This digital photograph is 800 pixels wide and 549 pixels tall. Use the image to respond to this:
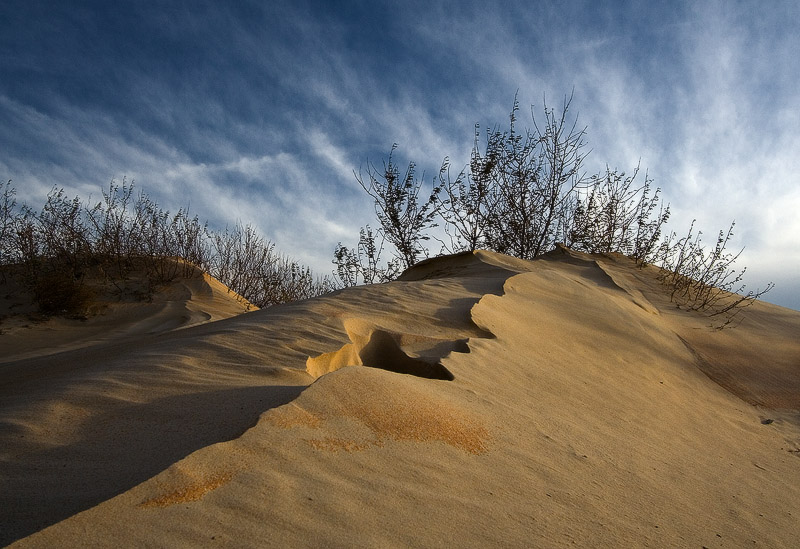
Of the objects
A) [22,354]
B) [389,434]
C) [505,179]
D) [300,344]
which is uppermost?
[505,179]

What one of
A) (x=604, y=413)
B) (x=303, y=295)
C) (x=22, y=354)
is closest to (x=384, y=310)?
(x=604, y=413)

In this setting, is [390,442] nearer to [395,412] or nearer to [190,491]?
[395,412]

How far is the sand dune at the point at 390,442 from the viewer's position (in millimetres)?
1286

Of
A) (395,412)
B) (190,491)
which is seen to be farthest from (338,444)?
(190,491)

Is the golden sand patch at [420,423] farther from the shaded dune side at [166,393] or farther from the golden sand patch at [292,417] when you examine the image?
the shaded dune side at [166,393]

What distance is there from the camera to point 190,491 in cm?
127

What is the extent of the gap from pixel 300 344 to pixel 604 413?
1.75 m

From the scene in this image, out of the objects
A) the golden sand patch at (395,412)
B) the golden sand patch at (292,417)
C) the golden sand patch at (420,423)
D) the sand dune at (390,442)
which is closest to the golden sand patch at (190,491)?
the sand dune at (390,442)

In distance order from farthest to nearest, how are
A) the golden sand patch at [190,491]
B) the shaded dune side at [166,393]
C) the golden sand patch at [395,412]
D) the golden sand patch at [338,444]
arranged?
the golden sand patch at [395,412], the golden sand patch at [338,444], the shaded dune side at [166,393], the golden sand patch at [190,491]

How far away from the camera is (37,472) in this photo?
1515 mm

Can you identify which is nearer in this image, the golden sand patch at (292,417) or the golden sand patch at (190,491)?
the golden sand patch at (190,491)

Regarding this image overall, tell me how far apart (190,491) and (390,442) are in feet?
2.24

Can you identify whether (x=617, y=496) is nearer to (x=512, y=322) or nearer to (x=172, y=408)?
(x=172, y=408)

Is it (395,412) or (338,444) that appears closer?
(338,444)
